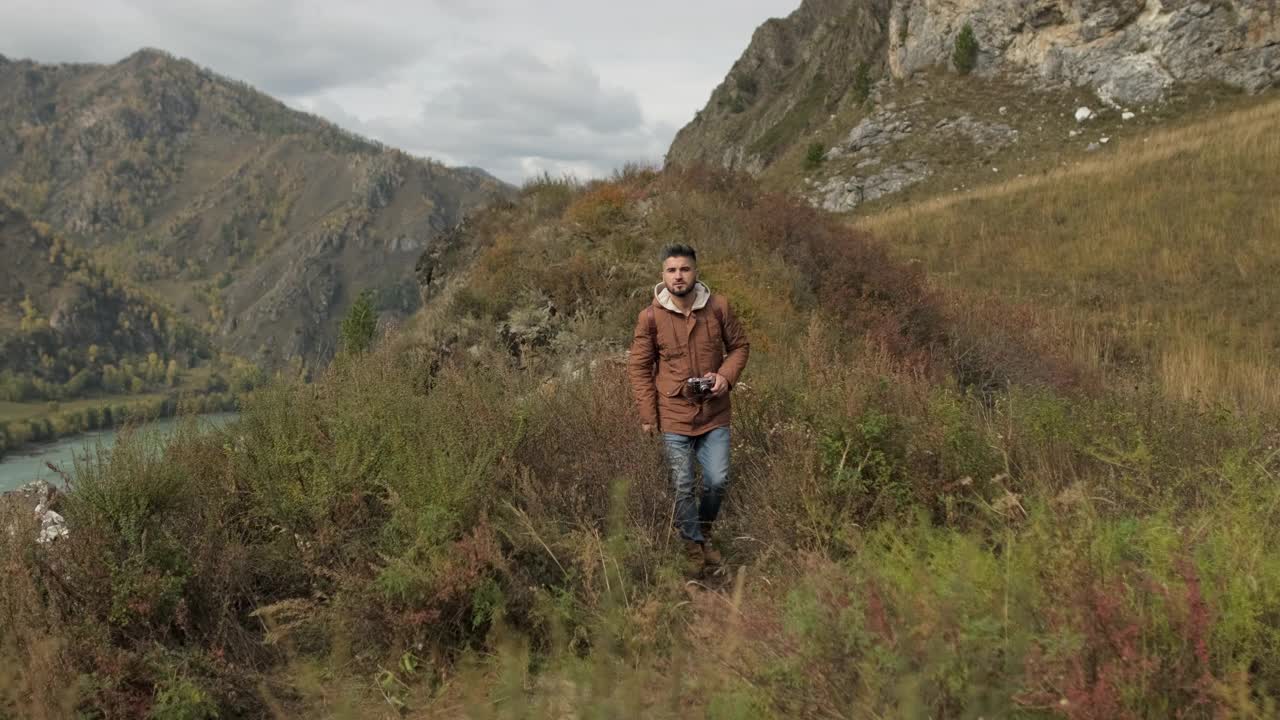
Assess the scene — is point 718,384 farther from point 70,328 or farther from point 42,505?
point 70,328

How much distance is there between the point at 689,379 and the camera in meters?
4.27

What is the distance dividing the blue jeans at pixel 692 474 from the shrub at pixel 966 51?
115ft

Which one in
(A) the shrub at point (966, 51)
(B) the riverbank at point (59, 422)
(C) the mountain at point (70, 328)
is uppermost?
(A) the shrub at point (966, 51)

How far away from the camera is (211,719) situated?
301cm

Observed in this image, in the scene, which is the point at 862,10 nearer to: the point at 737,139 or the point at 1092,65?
the point at 737,139

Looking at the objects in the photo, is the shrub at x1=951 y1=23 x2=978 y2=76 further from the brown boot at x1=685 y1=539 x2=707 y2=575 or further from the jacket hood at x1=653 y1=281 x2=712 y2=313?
the brown boot at x1=685 y1=539 x2=707 y2=575

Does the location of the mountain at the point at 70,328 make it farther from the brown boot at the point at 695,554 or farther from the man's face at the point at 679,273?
the brown boot at the point at 695,554

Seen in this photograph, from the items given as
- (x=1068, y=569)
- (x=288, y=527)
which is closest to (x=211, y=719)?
(x=288, y=527)

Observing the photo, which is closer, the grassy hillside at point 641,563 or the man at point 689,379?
the grassy hillside at point 641,563

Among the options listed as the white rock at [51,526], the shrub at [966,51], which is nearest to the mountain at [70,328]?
the shrub at [966,51]

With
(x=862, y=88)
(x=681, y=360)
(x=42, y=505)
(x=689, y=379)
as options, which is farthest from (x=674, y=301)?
(x=862, y=88)

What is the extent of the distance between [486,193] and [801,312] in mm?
9614

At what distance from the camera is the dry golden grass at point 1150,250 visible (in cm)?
955

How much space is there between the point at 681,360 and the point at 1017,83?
1313 inches
